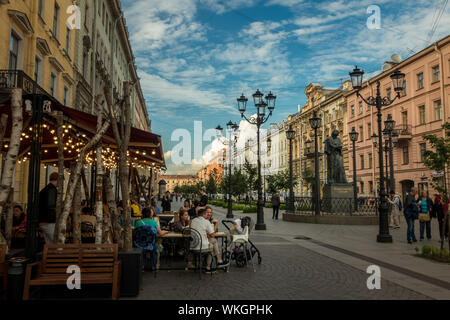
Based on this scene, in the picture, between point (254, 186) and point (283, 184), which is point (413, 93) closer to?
point (283, 184)

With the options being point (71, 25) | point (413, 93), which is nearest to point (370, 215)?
point (71, 25)

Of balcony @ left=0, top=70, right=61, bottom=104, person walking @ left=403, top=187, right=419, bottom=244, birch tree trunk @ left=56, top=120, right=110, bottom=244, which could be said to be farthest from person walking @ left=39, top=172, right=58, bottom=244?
person walking @ left=403, top=187, right=419, bottom=244

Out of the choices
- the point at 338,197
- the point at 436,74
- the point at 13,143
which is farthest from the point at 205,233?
the point at 436,74

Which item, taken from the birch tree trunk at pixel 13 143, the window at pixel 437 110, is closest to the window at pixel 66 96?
the birch tree trunk at pixel 13 143

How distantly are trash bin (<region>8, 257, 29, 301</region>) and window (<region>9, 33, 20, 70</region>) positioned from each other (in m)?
12.5

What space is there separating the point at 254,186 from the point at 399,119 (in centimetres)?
1804

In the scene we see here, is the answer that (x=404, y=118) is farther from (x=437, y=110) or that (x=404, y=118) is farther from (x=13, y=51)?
(x=13, y=51)

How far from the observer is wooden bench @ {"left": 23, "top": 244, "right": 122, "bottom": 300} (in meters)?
5.50

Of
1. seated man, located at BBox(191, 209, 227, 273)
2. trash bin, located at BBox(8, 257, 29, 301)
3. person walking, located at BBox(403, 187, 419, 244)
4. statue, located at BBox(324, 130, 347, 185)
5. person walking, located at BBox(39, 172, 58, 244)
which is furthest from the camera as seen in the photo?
statue, located at BBox(324, 130, 347, 185)

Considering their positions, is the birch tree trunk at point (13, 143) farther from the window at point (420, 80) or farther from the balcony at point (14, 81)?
the window at point (420, 80)

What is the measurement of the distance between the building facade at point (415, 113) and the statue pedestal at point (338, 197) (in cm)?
1667

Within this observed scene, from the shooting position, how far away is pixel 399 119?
40.3 m

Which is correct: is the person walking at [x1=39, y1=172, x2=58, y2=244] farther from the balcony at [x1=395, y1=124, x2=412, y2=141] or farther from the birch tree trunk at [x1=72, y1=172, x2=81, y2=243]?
the balcony at [x1=395, y1=124, x2=412, y2=141]

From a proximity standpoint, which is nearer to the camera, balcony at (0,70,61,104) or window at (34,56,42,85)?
balcony at (0,70,61,104)
